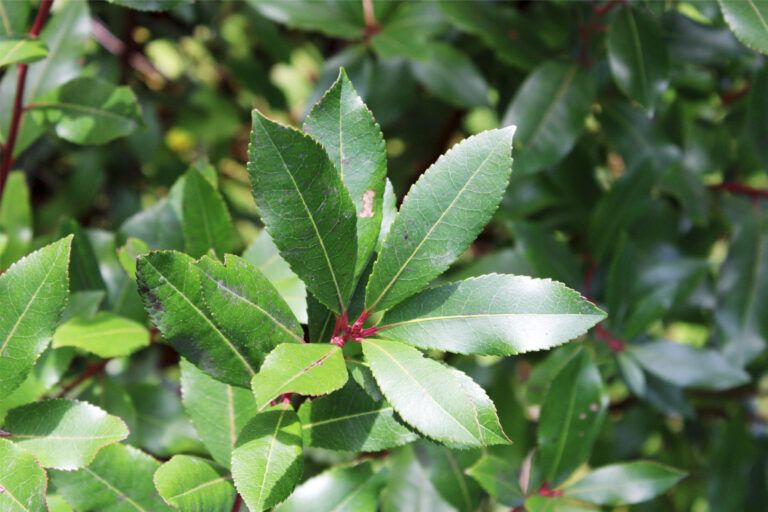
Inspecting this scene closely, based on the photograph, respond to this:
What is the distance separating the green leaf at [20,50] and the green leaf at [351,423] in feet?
1.74

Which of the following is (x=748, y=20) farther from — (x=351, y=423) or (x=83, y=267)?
(x=83, y=267)

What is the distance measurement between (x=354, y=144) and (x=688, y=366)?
88 centimetres

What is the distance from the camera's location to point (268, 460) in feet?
1.84

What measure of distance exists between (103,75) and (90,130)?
0.75 meters

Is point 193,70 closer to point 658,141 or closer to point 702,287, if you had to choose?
point 658,141

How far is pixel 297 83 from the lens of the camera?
87.1 inches

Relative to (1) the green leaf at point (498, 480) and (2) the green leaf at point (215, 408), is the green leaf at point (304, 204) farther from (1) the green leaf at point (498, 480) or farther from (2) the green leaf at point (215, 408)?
(1) the green leaf at point (498, 480)

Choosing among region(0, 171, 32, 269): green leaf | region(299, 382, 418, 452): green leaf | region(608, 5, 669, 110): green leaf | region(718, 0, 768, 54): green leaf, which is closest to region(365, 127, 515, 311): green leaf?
region(299, 382, 418, 452): green leaf

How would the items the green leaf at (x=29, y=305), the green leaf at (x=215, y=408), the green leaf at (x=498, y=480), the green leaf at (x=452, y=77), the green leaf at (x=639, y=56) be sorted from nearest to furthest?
the green leaf at (x=29, y=305) → the green leaf at (x=215, y=408) → the green leaf at (x=498, y=480) → the green leaf at (x=639, y=56) → the green leaf at (x=452, y=77)

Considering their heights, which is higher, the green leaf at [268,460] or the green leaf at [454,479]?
the green leaf at [268,460]

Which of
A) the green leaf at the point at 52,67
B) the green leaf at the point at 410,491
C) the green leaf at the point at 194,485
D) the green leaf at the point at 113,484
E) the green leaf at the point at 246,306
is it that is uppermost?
the green leaf at the point at 52,67

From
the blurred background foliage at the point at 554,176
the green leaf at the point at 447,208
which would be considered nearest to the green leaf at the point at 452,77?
the blurred background foliage at the point at 554,176

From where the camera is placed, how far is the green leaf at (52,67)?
0.93 m

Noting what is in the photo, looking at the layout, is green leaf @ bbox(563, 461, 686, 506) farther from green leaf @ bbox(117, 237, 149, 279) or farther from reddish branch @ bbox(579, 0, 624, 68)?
reddish branch @ bbox(579, 0, 624, 68)
